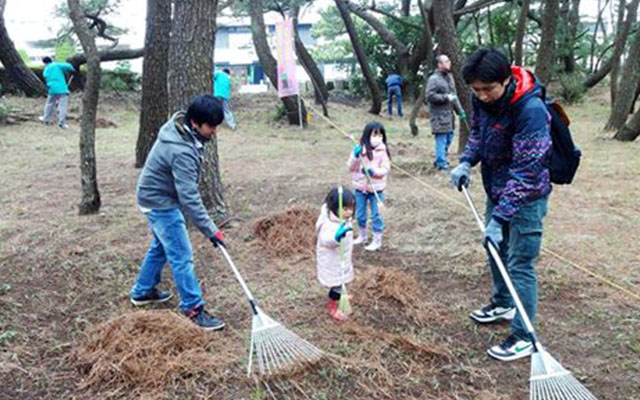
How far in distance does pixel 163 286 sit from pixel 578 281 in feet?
10.1

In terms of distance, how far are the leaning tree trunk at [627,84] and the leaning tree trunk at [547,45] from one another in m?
2.21

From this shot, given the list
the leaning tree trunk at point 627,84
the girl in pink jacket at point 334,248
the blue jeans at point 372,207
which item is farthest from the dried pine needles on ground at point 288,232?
the leaning tree trunk at point 627,84

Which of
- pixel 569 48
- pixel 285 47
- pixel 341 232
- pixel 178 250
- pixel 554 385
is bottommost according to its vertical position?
pixel 554 385

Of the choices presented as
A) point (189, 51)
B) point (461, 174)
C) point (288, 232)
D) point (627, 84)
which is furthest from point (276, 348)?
point (627, 84)

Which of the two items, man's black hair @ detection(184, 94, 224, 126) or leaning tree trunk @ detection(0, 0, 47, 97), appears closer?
man's black hair @ detection(184, 94, 224, 126)

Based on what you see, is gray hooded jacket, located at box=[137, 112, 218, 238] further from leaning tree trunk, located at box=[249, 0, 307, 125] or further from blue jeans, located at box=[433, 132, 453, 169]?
leaning tree trunk, located at box=[249, 0, 307, 125]

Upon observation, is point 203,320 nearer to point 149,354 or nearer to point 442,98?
point 149,354

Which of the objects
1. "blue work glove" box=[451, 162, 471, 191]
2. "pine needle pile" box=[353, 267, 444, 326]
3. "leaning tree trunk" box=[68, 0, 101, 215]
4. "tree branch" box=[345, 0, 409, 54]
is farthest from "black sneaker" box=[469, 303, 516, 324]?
"tree branch" box=[345, 0, 409, 54]

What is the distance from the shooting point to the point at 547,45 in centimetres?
916

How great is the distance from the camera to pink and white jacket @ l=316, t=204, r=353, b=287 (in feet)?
11.9

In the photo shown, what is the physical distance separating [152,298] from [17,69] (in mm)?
13375

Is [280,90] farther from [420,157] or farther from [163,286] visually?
[163,286]

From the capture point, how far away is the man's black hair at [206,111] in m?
3.37

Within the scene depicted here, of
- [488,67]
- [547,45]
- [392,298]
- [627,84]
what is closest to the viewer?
[488,67]
